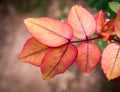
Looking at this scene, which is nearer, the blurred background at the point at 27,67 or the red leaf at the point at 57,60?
the red leaf at the point at 57,60

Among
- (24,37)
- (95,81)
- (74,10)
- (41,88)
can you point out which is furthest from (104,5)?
(24,37)

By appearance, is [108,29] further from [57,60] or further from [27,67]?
[27,67]

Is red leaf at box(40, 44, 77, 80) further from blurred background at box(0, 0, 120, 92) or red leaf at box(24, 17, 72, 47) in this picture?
blurred background at box(0, 0, 120, 92)

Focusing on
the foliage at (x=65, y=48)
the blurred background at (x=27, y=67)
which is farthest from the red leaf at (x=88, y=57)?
the blurred background at (x=27, y=67)

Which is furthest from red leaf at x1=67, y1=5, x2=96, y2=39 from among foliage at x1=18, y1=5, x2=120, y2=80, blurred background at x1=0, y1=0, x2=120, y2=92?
blurred background at x1=0, y1=0, x2=120, y2=92

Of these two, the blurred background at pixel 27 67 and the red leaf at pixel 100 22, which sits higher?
the red leaf at pixel 100 22

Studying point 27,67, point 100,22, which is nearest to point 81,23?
point 100,22

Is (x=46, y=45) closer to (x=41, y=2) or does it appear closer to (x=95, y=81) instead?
(x=95, y=81)

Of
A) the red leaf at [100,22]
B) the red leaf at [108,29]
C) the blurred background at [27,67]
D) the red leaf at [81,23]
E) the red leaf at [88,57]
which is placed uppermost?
the red leaf at [81,23]

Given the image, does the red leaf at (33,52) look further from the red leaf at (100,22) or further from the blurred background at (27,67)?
the blurred background at (27,67)
